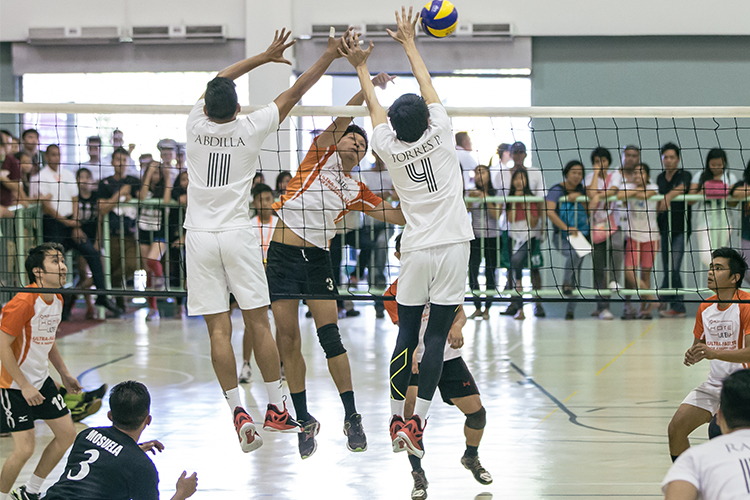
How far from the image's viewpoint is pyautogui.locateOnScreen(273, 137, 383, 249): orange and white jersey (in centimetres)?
441

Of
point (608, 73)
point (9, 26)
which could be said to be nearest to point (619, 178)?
point (608, 73)

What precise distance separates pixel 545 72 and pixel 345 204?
25.7 feet

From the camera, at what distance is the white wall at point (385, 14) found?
36.6 feet

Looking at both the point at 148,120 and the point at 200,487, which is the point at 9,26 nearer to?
the point at 148,120

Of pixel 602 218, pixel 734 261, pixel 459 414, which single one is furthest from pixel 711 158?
pixel 734 261

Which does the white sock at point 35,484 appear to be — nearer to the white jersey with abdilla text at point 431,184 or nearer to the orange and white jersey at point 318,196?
the orange and white jersey at point 318,196

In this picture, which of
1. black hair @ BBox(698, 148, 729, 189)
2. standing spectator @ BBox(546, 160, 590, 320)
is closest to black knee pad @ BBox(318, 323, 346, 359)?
standing spectator @ BBox(546, 160, 590, 320)

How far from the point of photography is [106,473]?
3.09 m

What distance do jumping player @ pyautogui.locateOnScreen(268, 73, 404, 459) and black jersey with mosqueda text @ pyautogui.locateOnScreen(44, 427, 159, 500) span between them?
1.34 metres

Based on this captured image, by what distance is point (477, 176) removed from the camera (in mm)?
9586

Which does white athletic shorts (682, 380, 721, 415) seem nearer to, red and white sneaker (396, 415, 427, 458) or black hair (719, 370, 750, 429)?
red and white sneaker (396, 415, 427, 458)

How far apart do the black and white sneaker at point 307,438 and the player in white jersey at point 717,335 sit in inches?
76.0


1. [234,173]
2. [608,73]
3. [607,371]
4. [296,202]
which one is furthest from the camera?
[608,73]

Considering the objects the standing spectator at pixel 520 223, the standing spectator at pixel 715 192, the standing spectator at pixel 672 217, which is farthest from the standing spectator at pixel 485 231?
the standing spectator at pixel 715 192
